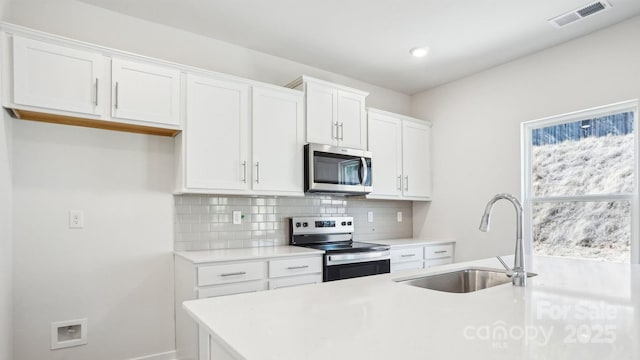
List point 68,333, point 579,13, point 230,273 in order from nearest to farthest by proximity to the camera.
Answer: point 68,333 < point 230,273 < point 579,13

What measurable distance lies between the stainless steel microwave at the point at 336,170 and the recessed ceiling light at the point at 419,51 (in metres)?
1.00

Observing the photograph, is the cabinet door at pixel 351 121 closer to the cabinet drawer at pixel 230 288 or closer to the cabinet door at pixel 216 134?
the cabinet door at pixel 216 134

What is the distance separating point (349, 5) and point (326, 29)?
40 cm

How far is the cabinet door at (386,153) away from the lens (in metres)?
3.94

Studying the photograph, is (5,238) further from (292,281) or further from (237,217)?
(292,281)

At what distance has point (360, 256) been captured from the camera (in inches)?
130

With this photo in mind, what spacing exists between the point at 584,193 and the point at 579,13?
1434 millimetres

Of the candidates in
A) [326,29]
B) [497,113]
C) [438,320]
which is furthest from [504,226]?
[438,320]

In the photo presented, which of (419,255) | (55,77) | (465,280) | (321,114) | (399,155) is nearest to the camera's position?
(465,280)

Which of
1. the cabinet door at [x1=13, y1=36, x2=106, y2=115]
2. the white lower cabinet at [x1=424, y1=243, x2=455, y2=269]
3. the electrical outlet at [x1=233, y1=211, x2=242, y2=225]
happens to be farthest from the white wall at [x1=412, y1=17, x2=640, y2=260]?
the cabinet door at [x1=13, y1=36, x2=106, y2=115]

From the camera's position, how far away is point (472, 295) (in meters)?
1.47

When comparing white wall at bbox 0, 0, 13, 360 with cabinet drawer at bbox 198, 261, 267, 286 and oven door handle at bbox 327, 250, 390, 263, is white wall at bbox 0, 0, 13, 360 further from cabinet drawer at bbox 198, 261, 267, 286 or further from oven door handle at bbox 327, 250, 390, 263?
oven door handle at bbox 327, 250, 390, 263
